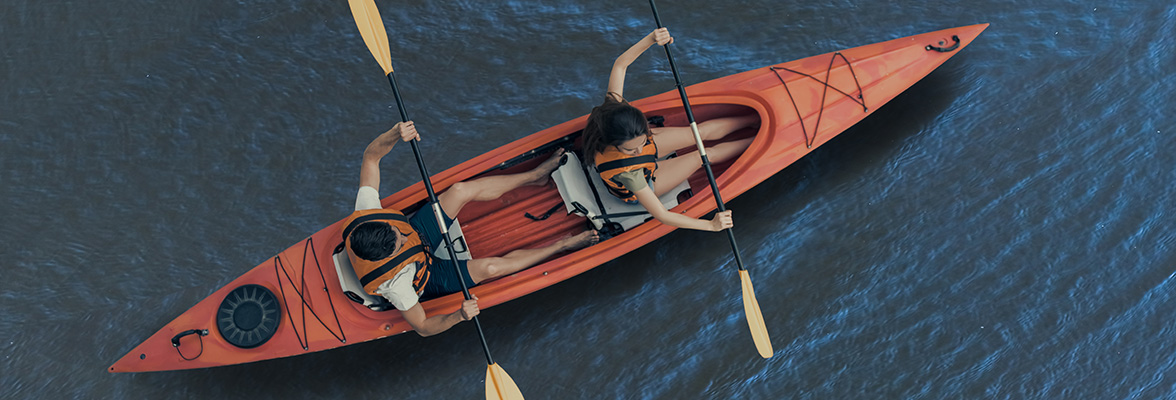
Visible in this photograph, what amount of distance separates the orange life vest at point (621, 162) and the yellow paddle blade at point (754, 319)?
0.63 metres

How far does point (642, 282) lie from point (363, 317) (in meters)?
1.25

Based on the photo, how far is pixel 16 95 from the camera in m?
3.91

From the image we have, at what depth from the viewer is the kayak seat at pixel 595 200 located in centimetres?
309

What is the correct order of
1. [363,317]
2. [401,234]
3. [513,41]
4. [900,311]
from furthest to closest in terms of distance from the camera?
[513,41]
[900,311]
[363,317]
[401,234]

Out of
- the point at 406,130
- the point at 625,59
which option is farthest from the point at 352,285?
the point at 625,59

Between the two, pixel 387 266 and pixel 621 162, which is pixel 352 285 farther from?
pixel 621 162

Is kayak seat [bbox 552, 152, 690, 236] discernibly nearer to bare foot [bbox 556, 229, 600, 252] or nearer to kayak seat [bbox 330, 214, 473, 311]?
bare foot [bbox 556, 229, 600, 252]

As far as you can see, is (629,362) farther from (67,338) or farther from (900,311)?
(67,338)

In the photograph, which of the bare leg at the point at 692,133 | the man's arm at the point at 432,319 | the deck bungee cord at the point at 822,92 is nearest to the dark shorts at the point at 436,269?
the man's arm at the point at 432,319

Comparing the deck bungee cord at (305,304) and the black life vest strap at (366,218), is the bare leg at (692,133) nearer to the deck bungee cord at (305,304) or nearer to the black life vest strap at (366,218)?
the black life vest strap at (366,218)

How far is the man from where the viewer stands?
2639 millimetres

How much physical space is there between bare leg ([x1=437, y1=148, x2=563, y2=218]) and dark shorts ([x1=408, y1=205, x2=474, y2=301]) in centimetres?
6

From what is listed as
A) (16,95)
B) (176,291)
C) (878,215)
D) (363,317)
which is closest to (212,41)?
(16,95)

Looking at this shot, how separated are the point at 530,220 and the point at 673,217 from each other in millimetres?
668
